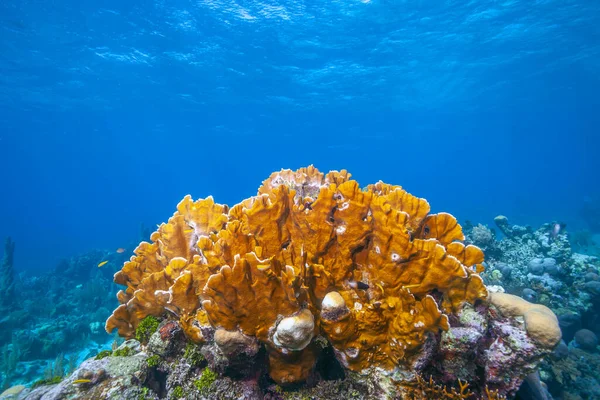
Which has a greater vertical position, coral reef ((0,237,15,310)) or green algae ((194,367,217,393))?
coral reef ((0,237,15,310))

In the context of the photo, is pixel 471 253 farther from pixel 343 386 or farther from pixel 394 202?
pixel 343 386

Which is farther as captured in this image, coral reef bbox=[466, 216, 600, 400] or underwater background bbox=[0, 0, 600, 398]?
underwater background bbox=[0, 0, 600, 398]

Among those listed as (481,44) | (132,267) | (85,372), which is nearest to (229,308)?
(85,372)

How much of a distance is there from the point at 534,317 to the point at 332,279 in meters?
1.94

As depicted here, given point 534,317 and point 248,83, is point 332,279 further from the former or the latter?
point 248,83

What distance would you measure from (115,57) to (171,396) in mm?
35548

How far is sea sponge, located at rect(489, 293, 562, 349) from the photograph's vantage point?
252 cm

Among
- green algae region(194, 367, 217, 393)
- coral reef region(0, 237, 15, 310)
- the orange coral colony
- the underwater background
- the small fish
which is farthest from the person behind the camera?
the underwater background

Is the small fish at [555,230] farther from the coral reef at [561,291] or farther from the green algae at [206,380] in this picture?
the green algae at [206,380]

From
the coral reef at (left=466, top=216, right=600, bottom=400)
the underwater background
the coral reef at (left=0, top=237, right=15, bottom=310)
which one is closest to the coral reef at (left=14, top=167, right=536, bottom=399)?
the coral reef at (left=466, top=216, right=600, bottom=400)

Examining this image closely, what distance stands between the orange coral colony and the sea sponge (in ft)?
1.50

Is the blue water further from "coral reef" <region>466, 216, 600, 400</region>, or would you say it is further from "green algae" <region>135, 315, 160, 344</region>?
"green algae" <region>135, 315, 160, 344</region>

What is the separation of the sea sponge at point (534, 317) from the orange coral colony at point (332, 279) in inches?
18.0

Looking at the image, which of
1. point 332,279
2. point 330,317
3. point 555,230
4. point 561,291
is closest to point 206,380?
point 330,317
